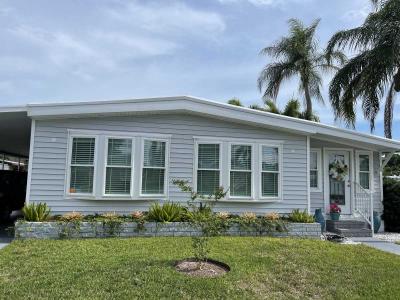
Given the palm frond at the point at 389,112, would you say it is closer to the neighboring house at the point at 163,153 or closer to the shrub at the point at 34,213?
the neighboring house at the point at 163,153

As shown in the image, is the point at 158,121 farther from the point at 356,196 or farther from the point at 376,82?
the point at 376,82

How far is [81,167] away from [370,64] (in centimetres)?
1063

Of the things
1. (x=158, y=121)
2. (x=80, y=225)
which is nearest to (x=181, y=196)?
(x=158, y=121)

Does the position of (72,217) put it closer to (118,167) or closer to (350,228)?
(118,167)

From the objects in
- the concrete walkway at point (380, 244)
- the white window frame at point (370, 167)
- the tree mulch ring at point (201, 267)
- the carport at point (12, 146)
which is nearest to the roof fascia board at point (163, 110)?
the carport at point (12, 146)

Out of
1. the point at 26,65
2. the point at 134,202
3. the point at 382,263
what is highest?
the point at 26,65

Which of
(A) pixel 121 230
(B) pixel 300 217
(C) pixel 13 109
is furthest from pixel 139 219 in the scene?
(B) pixel 300 217

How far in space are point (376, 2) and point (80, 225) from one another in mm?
12990

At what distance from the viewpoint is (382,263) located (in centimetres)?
694

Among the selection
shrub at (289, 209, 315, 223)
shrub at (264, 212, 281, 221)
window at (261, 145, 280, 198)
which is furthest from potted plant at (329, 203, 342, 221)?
shrub at (264, 212, 281, 221)

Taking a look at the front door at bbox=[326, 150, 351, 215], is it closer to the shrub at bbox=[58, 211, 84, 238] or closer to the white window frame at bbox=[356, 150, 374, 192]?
the white window frame at bbox=[356, 150, 374, 192]

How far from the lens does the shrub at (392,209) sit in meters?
12.0

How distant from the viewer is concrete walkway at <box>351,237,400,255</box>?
851 cm

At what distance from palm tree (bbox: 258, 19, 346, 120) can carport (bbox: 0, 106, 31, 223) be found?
12804 mm
